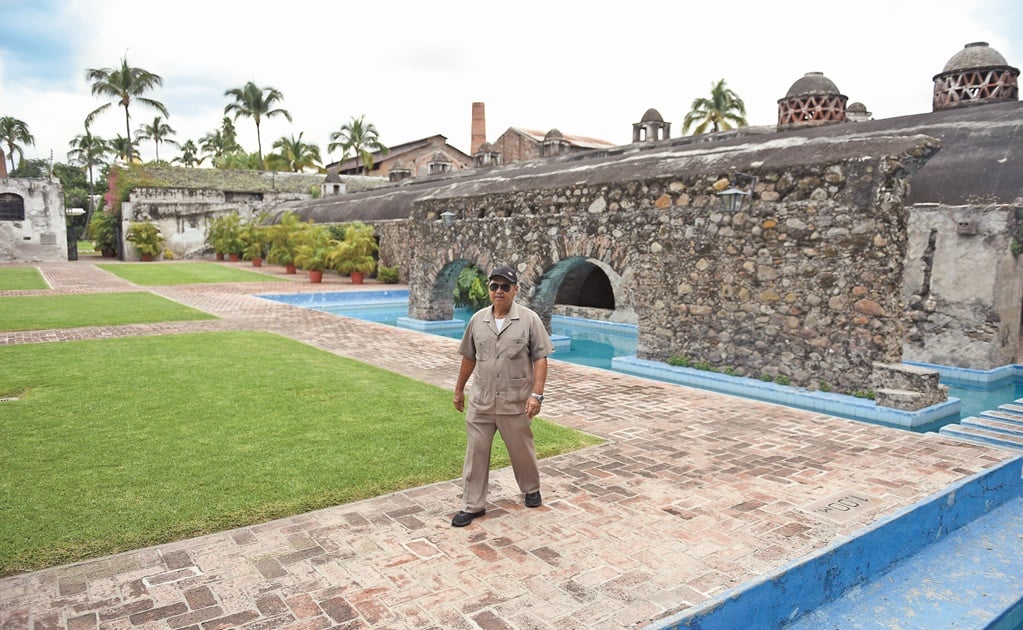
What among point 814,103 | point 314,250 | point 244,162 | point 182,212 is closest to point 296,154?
point 244,162

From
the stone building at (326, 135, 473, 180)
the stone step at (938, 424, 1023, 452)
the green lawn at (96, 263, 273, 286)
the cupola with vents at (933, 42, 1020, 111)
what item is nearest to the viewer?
the stone step at (938, 424, 1023, 452)

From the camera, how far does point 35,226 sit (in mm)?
32125

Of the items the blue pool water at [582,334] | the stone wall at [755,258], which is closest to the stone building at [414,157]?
the blue pool water at [582,334]

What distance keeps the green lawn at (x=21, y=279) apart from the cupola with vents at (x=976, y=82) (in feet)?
77.8

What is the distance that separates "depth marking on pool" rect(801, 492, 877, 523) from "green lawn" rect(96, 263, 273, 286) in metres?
21.2

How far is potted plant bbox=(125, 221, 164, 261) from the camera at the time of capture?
34.1 meters

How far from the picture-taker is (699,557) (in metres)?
3.85

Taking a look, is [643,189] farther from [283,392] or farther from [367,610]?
[367,610]

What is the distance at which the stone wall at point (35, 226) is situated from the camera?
31.6m

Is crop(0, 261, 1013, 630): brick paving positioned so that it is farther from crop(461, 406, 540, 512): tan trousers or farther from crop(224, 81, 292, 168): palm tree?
crop(224, 81, 292, 168): palm tree

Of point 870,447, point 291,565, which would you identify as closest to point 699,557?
point 291,565

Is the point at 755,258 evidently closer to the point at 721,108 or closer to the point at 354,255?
the point at 354,255

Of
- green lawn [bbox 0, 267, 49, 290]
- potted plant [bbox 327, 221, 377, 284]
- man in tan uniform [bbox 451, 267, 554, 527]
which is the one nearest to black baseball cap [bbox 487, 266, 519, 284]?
man in tan uniform [bbox 451, 267, 554, 527]

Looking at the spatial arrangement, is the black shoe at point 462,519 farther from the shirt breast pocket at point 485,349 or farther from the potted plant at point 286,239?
the potted plant at point 286,239
